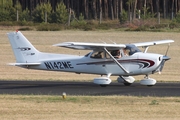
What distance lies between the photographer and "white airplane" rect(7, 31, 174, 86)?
A: 22141 mm

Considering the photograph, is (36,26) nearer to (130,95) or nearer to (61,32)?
(61,32)

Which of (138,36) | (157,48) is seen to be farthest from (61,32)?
(157,48)

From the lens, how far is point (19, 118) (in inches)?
548

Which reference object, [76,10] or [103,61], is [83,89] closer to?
[103,61]

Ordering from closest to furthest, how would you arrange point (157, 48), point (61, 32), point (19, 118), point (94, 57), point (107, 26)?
point (19, 118) < point (94, 57) < point (157, 48) < point (61, 32) < point (107, 26)

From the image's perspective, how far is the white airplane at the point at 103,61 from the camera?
22141 millimetres

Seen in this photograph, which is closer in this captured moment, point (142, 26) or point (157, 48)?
point (157, 48)

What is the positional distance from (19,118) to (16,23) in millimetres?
44401

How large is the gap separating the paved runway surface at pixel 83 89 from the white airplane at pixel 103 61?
509 millimetres

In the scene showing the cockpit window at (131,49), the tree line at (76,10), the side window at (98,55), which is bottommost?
the tree line at (76,10)

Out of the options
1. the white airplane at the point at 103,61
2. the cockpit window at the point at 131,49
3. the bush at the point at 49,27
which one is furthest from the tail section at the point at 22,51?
the bush at the point at 49,27

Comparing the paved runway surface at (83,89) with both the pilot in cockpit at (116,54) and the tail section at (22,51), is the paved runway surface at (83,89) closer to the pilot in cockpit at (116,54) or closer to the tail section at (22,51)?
the tail section at (22,51)

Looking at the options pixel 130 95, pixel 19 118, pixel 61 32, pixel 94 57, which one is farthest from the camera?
pixel 61 32

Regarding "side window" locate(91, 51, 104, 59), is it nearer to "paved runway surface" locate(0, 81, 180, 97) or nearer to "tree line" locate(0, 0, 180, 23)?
"paved runway surface" locate(0, 81, 180, 97)
